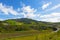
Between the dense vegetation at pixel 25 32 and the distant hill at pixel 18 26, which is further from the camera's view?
the distant hill at pixel 18 26

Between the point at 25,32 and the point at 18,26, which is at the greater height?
the point at 18,26

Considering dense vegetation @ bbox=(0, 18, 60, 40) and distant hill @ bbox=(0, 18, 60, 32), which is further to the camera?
distant hill @ bbox=(0, 18, 60, 32)

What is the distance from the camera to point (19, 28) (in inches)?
2377

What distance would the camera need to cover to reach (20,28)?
2411 inches

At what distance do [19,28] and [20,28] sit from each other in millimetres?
943

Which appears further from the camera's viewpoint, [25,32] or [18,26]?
[18,26]
